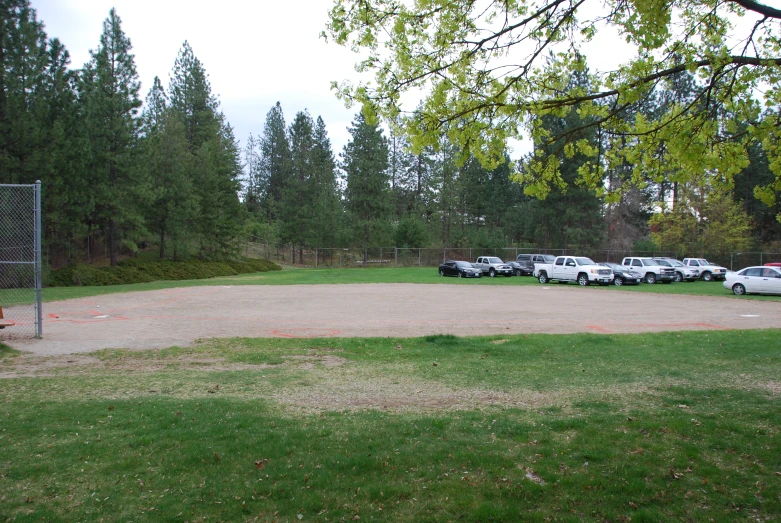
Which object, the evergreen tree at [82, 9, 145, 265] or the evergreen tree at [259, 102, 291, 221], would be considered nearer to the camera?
the evergreen tree at [82, 9, 145, 265]

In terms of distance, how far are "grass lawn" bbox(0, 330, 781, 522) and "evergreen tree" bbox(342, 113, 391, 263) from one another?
5813 cm

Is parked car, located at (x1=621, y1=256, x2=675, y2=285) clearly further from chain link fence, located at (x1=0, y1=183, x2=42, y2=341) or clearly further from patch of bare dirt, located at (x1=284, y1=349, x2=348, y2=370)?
chain link fence, located at (x1=0, y1=183, x2=42, y2=341)

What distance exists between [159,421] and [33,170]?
1332 inches

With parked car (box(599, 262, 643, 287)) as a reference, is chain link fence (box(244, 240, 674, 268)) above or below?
above

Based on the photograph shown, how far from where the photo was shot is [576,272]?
35.9 m

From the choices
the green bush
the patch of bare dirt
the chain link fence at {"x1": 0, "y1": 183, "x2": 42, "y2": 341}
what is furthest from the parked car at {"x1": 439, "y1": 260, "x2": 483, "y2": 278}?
the patch of bare dirt

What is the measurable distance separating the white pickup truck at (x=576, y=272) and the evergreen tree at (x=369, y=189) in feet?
105

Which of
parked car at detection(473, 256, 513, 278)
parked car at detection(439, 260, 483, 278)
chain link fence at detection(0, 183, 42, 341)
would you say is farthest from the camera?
parked car at detection(473, 256, 513, 278)

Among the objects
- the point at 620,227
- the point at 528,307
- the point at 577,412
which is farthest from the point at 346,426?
the point at 620,227

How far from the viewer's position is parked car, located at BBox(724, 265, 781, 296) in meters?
27.2

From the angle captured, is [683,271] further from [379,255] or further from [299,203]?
[299,203]

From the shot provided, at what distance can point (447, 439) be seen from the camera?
5.69 meters

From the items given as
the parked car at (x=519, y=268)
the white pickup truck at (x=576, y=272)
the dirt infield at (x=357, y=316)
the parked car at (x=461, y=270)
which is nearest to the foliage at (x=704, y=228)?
the parked car at (x=519, y=268)

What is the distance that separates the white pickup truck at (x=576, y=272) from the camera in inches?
1366
